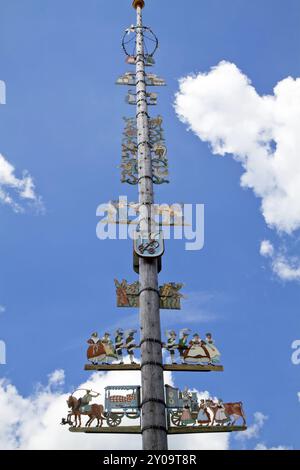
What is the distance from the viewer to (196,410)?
11047mm

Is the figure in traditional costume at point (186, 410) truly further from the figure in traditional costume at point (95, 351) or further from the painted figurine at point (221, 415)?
the figure in traditional costume at point (95, 351)

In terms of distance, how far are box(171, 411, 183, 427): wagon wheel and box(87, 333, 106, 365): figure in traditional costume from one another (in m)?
1.72

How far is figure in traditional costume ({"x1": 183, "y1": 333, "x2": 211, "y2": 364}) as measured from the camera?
1175cm

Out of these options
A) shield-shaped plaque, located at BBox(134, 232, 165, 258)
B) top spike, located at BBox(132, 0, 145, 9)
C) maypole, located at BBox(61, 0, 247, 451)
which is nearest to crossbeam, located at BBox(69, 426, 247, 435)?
maypole, located at BBox(61, 0, 247, 451)

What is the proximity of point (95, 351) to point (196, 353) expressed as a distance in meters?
2.07

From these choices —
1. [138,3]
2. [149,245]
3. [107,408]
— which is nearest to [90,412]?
[107,408]

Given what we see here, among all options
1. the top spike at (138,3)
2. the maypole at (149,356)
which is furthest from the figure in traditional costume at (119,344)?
the top spike at (138,3)

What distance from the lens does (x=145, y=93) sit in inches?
618

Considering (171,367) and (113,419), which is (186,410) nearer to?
(171,367)
